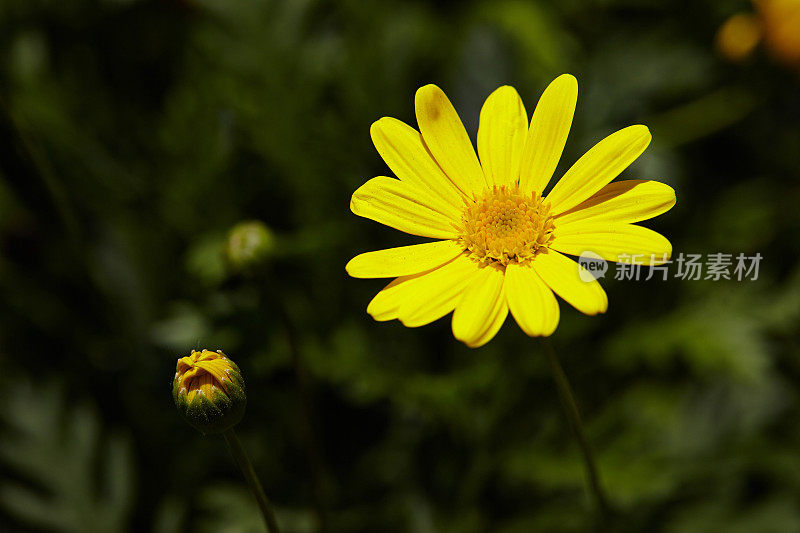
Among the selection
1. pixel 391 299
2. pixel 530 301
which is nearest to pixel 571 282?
pixel 530 301

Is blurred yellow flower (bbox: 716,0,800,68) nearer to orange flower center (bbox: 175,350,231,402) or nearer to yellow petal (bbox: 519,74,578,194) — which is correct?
yellow petal (bbox: 519,74,578,194)

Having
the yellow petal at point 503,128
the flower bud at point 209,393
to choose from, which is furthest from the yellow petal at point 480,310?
the flower bud at point 209,393

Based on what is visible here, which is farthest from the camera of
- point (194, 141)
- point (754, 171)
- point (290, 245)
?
point (754, 171)

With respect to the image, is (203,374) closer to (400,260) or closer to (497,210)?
(400,260)

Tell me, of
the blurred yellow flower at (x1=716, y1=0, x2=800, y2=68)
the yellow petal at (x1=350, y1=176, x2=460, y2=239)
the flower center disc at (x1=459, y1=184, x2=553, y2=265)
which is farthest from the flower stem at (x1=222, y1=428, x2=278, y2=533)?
the blurred yellow flower at (x1=716, y1=0, x2=800, y2=68)

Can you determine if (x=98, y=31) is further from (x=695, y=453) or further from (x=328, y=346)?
(x=695, y=453)

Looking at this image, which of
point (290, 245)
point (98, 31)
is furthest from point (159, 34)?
point (290, 245)

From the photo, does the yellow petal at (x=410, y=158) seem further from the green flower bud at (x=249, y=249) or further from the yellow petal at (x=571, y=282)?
the green flower bud at (x=249, y=249)
